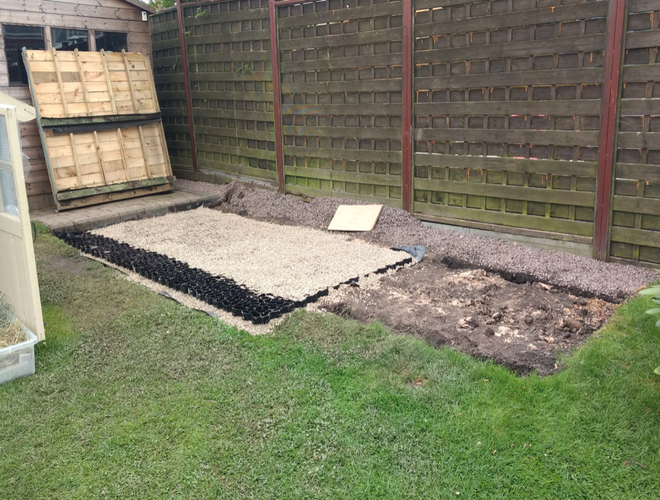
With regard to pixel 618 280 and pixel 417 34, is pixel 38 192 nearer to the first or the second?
pixel 417 34

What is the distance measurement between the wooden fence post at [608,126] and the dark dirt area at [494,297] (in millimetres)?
313

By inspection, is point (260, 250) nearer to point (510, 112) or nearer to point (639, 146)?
point (510, 112)

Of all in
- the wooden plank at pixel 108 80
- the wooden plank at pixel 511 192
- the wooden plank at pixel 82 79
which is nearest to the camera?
the wooden plank at pixel 511 192

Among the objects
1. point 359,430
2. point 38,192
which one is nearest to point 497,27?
point 359,430

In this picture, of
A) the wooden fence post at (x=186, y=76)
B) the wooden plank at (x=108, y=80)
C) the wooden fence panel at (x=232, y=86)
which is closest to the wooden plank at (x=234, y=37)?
the wooden fence panel at (x=232, y=86)

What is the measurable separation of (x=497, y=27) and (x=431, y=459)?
434 centimetres

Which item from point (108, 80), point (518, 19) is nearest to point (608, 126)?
point (518, 19)

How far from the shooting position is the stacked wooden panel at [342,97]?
6.53m

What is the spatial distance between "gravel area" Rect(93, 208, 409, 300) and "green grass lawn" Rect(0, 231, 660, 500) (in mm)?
1062

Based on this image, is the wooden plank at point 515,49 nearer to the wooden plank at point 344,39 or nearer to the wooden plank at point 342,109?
the wooden plank at point 344,39

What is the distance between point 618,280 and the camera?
4.77m

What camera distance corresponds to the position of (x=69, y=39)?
829 centimetres

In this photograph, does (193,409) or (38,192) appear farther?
(38,192)

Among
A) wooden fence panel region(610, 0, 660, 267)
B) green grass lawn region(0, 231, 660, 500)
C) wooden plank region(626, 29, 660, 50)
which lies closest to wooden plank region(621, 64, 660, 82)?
wooden fence panel region(610, 0, 660, 267)
